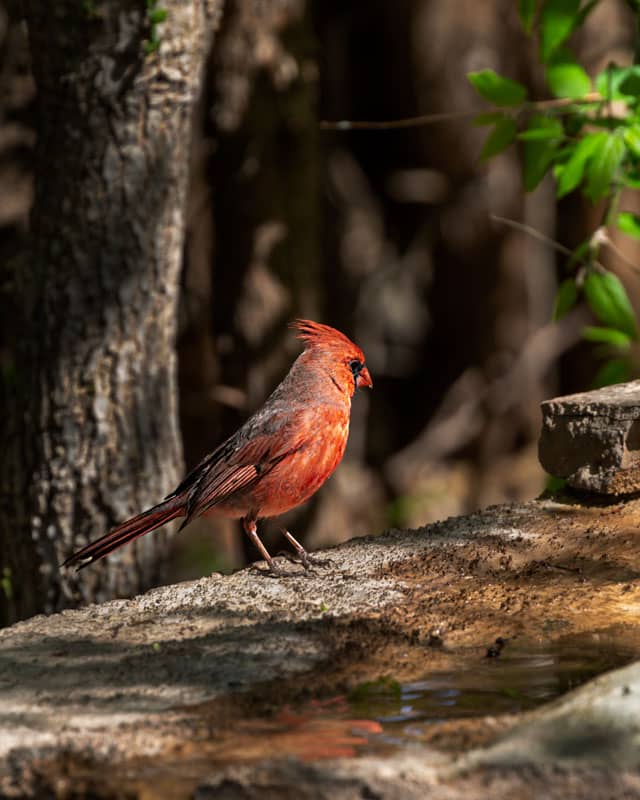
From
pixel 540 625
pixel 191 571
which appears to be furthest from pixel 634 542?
pixel 191 571

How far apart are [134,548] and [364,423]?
5.57 metres

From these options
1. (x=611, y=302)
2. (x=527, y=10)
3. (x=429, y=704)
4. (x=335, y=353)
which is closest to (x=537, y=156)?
(x=527, y=10)

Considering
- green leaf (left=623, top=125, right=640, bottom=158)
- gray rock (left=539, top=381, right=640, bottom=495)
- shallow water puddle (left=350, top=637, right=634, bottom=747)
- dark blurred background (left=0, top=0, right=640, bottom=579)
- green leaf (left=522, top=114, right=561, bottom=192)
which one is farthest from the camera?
dark blurred background (left=0, top=0, right=640, bottom=579)

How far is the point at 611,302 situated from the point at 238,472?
1.66 metres

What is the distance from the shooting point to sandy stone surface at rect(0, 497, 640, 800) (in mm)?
2273

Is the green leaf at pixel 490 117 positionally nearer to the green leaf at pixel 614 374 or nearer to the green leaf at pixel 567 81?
the green leaf at pixel 567 81

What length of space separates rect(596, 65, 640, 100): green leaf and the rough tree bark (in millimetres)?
1927

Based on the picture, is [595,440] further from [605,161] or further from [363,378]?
[605,161]

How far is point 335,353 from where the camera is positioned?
434 centimetres

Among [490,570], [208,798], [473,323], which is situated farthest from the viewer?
[473,323]

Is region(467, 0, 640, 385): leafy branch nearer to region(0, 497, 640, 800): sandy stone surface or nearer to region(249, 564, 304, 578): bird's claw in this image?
region(0, 497, 640, 800): sandy stone surface

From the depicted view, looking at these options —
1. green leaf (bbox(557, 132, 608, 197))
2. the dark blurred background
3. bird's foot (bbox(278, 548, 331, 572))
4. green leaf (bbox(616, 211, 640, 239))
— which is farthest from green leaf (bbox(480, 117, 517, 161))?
the dark blurred background

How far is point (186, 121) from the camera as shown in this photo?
564 cm

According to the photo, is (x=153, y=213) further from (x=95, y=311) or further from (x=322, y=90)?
(x=322, y=90)
